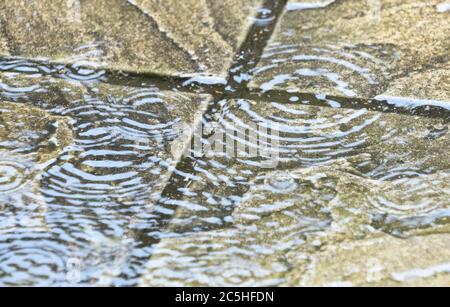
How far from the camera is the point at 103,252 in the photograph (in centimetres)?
124

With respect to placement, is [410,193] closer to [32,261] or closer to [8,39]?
[32,261]

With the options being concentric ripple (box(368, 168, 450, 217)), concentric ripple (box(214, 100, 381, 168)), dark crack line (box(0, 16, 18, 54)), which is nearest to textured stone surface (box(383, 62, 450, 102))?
concentric ripple (box(214, 100, 381, 168))

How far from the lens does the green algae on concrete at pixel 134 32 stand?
1.81m

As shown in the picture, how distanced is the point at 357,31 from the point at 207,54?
1.45 ft

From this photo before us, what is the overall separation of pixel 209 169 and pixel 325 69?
51 centimetres

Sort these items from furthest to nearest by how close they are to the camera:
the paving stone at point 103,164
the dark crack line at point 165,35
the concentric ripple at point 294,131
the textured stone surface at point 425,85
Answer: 1. the dark crack line at point 165,35
2. the textured stone surface at point 425,85
3. the concentric ripple at point 294,131
4. the paving stone at point 103,164

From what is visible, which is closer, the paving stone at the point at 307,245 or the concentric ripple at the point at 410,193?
the paving stone at the point at 307,245

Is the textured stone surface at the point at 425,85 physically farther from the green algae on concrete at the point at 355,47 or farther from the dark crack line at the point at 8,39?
the dark crack line at the point at 8,39

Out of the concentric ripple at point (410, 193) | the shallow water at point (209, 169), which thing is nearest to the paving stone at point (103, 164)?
the shallow water at point (209, 169)

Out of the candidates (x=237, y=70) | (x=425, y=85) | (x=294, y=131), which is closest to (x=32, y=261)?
(x=294, y=131)

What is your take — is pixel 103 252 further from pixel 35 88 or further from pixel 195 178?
pixel 35 88

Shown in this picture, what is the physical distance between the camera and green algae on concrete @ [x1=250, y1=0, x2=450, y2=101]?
171cm

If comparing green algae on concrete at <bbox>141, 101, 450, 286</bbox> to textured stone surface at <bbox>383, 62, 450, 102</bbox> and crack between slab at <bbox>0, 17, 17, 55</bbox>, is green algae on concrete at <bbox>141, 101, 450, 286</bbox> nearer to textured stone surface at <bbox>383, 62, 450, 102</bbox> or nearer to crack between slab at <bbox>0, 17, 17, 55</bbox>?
textured stone surface at <bbox>383, 62, 450, 102</bbox>

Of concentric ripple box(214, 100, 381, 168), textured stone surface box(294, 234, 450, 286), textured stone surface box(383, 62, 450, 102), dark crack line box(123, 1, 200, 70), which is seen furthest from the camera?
dark crack line box(123, 1, 200, 70)
